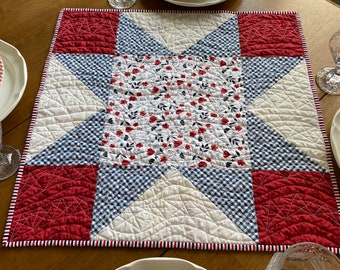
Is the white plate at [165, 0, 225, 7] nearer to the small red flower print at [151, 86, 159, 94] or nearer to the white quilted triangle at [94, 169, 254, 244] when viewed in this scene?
the small red flower print at [151, 86, 159, 94]

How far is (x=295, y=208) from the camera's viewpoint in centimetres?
80

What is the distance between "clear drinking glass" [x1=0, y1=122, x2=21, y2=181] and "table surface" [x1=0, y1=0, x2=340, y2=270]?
0.01m

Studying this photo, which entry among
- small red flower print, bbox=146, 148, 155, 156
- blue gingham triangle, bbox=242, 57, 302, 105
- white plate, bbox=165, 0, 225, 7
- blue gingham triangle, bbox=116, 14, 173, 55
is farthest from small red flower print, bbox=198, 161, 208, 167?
white plate, bbox=165, 0, 225, 7

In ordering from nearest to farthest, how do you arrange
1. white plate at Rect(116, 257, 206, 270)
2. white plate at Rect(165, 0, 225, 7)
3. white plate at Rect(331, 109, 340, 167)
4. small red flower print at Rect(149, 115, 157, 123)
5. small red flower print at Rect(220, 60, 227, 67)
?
white plate at Rect(116, 257, 206, 270) → white plate at Rect(331, 109, 340, 167) → small red flower print at Rect(149, 115, 157, 123) → small red flower print at Rect(220, 60, 227, 67) → white plate at Rect(165, 0, 225, 7)

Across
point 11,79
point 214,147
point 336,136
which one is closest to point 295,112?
point 336,136

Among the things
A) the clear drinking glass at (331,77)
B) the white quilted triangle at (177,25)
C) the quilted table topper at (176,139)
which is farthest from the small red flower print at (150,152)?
Answer: the clear drinking glass at (331,77)

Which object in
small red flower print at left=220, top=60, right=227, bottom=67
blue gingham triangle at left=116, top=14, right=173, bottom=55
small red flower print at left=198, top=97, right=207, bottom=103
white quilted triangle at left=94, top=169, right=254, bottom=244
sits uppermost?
blue gingham triangle at left=116, top=14, right=173, bottom=55

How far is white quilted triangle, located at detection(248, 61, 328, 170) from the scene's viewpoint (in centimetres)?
89

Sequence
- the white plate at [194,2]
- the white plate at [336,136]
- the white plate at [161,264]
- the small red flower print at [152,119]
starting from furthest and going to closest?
the white plate at [194,2] < the small red flower print at [152,119] < the white plate at [336,136] < the white plate at [161,264]

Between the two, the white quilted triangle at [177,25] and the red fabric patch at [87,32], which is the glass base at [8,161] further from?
the white quilted triangle at [177,25]

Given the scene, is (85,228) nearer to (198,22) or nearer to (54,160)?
(54,160)

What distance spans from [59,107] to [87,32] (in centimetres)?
27

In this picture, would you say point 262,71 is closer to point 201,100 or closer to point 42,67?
point 201,100

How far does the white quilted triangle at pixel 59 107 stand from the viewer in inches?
35.8
